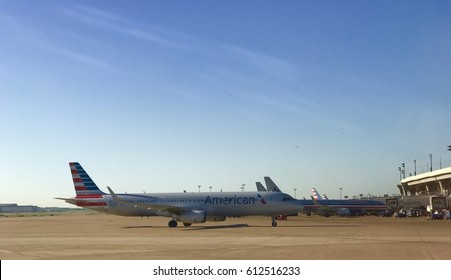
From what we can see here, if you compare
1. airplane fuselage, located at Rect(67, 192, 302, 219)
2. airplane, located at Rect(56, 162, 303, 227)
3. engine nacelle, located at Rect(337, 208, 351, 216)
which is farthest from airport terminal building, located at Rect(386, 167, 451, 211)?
airplane, located at Rect(56, 162, 303, 227)

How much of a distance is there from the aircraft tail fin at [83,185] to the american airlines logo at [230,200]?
554 inches

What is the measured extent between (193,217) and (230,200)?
17.0ft

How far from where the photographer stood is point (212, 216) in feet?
174

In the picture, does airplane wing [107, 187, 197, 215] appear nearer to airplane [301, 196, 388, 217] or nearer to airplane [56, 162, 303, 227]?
airplane [56, 162, 303, 227]

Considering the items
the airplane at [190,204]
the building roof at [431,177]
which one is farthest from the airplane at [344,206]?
the airplane at [190,204]

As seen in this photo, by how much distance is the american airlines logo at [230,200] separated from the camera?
5172 centimetres

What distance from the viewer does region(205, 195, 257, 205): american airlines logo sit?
51719 millimetres

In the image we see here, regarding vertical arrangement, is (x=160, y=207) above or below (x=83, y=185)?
below

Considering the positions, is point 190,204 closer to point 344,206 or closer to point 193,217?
point 193,217

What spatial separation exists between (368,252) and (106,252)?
504 inches

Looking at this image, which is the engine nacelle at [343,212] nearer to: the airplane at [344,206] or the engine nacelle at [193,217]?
the airplane at [344,206]

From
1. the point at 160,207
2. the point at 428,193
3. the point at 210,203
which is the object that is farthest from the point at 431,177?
the point at 160,207

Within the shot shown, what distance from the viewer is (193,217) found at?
162ft
